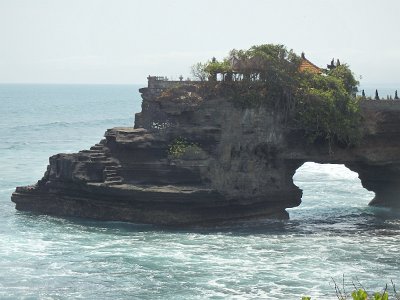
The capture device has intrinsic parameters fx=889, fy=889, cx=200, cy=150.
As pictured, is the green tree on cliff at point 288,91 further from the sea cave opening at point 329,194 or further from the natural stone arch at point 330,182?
the natural stone arch at point 330,182

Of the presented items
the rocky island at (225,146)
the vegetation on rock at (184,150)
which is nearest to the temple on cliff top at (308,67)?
the rocky island at (225,146)

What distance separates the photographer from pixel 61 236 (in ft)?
158

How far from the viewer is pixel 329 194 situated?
213ft

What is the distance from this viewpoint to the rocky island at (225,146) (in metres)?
50.7

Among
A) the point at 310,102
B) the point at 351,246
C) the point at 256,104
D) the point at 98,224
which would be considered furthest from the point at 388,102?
the point at 98,224

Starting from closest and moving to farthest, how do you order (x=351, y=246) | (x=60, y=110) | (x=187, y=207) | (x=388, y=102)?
(x=351, y=246), (x=187, y=207), (x=388, y=102), (x=60, y=110)

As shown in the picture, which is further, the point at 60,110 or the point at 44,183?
the point at 60,110

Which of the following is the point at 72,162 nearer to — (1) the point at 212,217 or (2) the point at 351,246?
(1) the point at 212,217

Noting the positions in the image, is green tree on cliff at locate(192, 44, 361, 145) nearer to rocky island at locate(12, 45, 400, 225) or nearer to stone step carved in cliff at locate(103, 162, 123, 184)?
rocky island at locate(12, 45, 400, 225)

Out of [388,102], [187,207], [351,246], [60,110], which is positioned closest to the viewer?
[351,246]

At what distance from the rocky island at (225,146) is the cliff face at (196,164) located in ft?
0.20

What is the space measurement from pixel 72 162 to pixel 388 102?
1935cm

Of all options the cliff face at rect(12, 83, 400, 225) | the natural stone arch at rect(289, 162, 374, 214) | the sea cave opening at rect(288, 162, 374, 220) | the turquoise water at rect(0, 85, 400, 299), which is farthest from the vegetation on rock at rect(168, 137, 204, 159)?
the natural stone arch at rect(289, 162, 374, 214)

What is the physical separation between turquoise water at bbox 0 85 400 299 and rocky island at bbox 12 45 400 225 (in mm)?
1328
